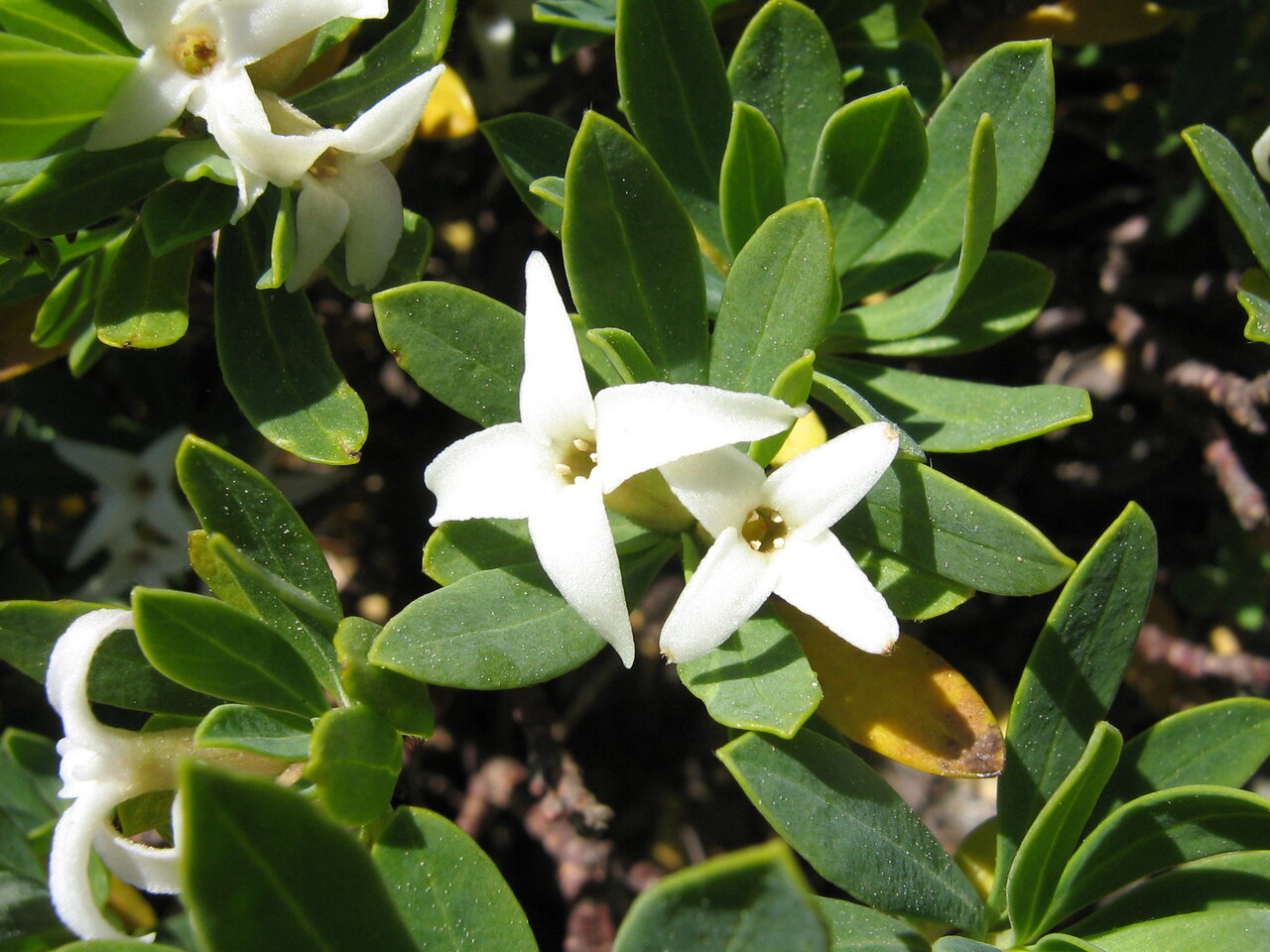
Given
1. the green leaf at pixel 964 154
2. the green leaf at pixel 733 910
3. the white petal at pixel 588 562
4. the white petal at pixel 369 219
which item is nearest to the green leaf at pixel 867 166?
the green leaf at pixel 964 154

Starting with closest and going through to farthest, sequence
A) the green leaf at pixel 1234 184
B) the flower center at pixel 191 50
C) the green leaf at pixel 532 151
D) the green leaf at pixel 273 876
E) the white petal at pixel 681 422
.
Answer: the green leaf at pixel 273 876
the white petal at pixel 681 422
the flower center at pixel 191 50
the green leaf at pixel 1234 184
the green leaf at pixel 532 151

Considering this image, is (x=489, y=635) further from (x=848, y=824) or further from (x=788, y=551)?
(x=848, y=824)

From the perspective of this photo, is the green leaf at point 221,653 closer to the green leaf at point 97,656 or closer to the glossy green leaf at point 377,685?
the glossy green leaf at point 377,685

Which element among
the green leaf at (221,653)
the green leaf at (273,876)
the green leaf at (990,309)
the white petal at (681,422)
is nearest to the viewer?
the green leaf at (273,876)

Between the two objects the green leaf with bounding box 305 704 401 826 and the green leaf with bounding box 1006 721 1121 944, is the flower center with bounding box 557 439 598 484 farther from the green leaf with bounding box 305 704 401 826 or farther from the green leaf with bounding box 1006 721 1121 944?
the green leaf with bounding box 1006 721 1121 944

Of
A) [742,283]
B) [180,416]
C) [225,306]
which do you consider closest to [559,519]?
[742,283]

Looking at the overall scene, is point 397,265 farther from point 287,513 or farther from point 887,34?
point 887,34
